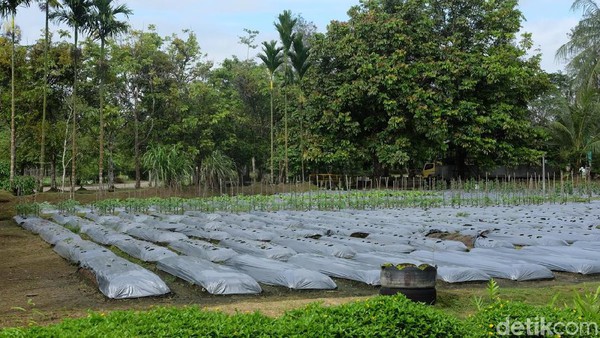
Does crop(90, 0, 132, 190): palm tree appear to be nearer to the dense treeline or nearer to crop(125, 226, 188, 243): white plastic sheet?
the dense treeline

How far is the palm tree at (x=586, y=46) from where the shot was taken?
21797 millimetres

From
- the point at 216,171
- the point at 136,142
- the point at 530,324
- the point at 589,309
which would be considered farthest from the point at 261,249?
the point at 136,142

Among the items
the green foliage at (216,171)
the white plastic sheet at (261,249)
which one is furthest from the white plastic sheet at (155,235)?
the green foliage at (216,171)

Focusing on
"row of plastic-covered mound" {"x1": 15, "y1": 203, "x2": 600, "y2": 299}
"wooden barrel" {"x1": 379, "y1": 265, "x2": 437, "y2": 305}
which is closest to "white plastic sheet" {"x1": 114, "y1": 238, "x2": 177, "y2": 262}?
"row of plastic-covered mound" {"x1": 15, "y1": 203, "x2": 600, "y2": 299}

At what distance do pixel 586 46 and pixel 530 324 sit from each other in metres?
22.3

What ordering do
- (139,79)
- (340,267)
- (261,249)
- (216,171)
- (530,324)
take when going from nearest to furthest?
(530,324), (340,267), (261,249), (216,171), (139,79)

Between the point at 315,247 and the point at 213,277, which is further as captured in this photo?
the point at 315,247

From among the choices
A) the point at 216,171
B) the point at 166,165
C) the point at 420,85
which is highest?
the point at 420,85

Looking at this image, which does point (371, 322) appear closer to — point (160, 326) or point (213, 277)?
point (160, 326)

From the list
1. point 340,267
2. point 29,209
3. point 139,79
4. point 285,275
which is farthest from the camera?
point 139,79

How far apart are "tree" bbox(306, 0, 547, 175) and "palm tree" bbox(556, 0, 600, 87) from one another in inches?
83.4

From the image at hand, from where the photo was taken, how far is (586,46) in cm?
2219

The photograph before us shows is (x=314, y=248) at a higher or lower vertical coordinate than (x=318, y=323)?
lower

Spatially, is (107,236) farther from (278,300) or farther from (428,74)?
(428,74)
